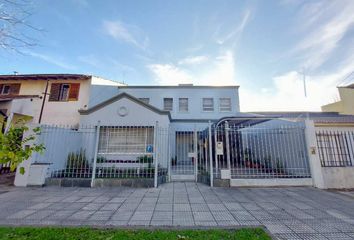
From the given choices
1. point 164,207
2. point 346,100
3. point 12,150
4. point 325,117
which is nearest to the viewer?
point 12,150

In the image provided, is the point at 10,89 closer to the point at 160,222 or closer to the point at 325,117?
the point at 160,222

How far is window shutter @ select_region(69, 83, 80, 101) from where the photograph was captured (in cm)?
1430

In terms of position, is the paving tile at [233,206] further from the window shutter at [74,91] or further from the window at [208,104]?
the window shutter at [74,91]

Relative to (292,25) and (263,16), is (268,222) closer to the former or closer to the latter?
(263,16)

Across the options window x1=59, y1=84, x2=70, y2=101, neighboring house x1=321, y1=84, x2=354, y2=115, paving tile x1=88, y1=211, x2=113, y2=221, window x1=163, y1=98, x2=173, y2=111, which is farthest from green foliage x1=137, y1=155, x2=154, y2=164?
neighboring house x1=321, y1=84, x2=354, y2=115

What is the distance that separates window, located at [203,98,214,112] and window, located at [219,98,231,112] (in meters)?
0.94

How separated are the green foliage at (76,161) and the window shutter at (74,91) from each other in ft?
24.6

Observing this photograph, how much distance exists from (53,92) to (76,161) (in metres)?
9.50

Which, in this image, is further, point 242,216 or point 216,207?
point 216,207

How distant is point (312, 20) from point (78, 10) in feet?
33.4

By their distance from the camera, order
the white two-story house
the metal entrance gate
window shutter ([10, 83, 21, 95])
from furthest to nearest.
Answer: window shutter ([10, 83, 21, 95]) → the white two-story house → the metal entrance gate

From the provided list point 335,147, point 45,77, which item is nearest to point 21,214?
point 335,147

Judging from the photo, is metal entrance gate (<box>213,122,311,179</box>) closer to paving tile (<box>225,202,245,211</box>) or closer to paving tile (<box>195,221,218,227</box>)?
paving tile (<box>225,202,245,211</box>)

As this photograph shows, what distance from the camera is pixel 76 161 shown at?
845cm
